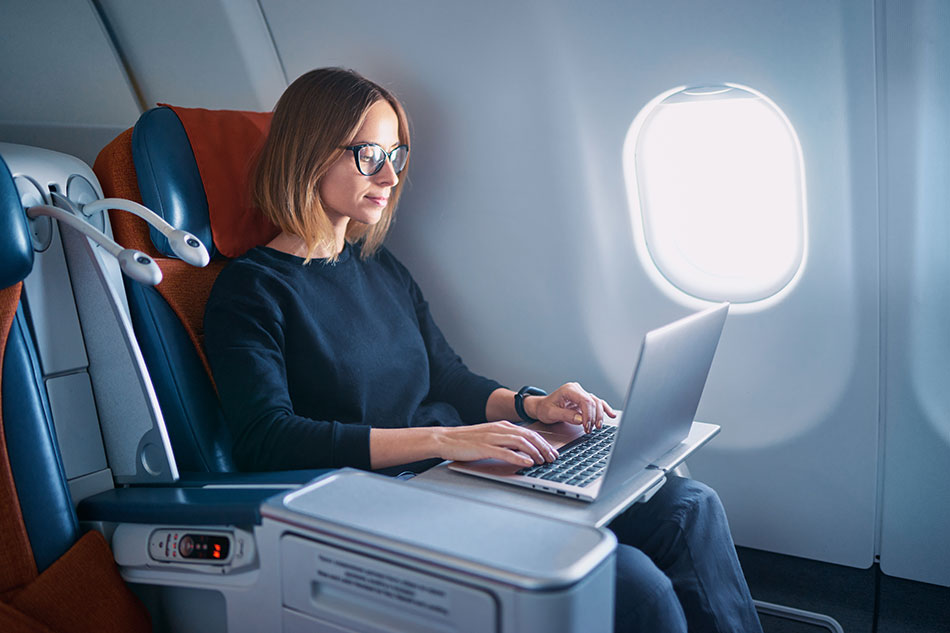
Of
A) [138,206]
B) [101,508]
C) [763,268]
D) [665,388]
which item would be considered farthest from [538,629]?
[763,268]

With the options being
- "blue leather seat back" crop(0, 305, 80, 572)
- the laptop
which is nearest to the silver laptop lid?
the laptop

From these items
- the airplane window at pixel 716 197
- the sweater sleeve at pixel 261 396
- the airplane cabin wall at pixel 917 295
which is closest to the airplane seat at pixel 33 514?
the sweater sleeve at pixel 261 396

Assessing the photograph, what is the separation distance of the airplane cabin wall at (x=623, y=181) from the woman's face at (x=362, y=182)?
1.16 ft

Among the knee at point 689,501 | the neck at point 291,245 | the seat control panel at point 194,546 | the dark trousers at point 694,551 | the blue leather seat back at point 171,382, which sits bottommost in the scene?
the dark trousers at point 694,551

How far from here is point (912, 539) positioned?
79.0 inches

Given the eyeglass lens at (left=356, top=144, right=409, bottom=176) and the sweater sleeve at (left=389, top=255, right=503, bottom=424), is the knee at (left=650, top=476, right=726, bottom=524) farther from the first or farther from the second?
the eyeglass lens at (left=356, top=144, right=409, bottom=176)

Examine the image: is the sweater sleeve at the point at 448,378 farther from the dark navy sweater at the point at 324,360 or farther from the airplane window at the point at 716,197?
the airplane window at the point at 716,197

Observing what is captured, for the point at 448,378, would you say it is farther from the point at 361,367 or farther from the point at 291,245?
the point at 291,245

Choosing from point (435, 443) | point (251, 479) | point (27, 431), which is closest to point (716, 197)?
point (435, 443)

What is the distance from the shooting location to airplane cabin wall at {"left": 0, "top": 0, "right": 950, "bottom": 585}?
1.70m

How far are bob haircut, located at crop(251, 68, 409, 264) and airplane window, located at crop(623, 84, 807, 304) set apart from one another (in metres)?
0.69

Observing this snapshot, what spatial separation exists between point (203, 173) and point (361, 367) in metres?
0.54

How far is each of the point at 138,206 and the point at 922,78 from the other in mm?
1560

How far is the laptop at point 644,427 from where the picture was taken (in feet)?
3.78
